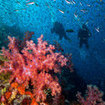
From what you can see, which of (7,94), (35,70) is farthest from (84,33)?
(7,94)

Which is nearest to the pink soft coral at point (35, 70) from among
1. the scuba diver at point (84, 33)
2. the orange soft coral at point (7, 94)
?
the orange soft coral at point (7, 94)

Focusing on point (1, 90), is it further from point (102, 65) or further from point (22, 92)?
point (102, 65)

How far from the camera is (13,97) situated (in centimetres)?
271

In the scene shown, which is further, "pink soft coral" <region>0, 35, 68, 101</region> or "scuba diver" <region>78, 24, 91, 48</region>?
"scuba diver" <region>78, 24, 91, 48</region>

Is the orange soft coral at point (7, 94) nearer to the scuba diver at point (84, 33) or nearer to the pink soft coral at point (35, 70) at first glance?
the pink soft coral at point (35, 70)

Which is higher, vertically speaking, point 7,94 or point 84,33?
point 7,94

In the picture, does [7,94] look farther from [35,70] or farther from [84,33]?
[84,33]

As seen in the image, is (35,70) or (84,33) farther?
(84,33)

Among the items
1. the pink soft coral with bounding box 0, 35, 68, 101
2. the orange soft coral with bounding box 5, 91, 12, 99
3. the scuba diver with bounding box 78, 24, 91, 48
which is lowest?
the scuba diver with bounding box 78, 24, 91, 48

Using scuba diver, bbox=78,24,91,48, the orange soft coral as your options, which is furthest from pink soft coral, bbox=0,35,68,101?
scuba diver, bbox=78,24,91,48

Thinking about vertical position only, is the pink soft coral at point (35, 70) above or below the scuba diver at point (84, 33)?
above

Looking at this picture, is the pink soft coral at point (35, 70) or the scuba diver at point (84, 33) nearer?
the pink soft coral at point (35, 70)

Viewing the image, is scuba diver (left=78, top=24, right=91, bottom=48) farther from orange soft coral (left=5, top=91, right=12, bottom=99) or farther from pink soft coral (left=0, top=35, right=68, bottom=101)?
orange soft coral (left=5, top=91, right=12, bottom=99)

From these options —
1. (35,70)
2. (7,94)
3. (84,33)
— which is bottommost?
(84,33)
